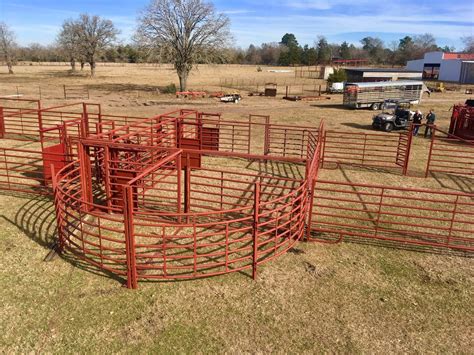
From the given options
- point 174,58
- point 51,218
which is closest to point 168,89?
point 174,58

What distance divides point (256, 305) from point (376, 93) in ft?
91.3

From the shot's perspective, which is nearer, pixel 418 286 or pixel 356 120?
pixel 418 286

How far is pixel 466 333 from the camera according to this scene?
5750 mm

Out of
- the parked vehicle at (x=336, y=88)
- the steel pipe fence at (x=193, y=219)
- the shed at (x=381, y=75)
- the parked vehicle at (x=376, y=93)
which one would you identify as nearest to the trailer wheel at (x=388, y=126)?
the parked vehicle at (x=376, y=93)

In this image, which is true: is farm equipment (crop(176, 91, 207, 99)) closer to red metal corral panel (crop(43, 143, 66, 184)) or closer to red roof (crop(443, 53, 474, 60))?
red metal corral panel (crop(43, 143, 66, 184))

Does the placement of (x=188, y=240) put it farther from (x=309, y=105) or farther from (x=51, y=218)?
(x=309, y=105)

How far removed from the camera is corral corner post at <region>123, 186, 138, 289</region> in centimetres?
599

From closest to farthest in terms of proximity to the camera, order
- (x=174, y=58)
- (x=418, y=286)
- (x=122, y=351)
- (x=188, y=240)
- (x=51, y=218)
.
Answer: (x=122, y=351), (x=418, y=286), (x=188, y=240), (x=51, y=218), (x=174, y=58)

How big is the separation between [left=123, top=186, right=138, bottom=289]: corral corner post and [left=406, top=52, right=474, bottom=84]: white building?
66.6 meters

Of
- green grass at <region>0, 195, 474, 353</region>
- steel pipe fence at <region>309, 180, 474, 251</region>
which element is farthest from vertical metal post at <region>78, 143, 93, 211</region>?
steel pipe fence at <region>309, 180, 474, 251</region>

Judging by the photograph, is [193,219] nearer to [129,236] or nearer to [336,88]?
[129,236]

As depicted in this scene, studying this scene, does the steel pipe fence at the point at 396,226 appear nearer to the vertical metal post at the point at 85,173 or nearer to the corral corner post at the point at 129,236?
the corral corner post at the point at 129,236

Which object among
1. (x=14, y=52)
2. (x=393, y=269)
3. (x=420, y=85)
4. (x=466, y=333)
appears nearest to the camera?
(x=466, y=333)

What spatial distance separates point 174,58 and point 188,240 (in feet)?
104
